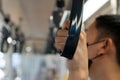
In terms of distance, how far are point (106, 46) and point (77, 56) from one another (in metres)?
0.17

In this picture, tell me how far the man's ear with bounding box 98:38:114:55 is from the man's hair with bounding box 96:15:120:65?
0.07ft

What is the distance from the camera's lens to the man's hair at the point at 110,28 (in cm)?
162

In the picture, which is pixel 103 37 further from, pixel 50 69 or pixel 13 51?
pixel 13 51

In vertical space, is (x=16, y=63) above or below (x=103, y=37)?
below

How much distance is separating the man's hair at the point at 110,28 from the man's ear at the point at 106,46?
2 cm

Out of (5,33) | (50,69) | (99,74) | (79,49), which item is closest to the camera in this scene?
(79,49)

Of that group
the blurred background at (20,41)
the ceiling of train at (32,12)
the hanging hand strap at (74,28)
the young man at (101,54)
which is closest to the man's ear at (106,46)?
the young man at (101,54)

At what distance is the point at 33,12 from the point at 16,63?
1.79 m

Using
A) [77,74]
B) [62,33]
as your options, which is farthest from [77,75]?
[62,33]

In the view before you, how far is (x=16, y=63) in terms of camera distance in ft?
20.6

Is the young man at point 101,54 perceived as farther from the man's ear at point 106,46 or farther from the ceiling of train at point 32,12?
the ceiling of train at point 32,12

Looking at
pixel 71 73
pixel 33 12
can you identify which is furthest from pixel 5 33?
pixel 71 73

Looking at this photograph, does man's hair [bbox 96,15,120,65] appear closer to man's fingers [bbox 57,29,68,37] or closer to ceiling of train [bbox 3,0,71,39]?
man's fingers [bbox 57,29,68,37]

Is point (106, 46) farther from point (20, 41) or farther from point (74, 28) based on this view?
point (20, 41)
